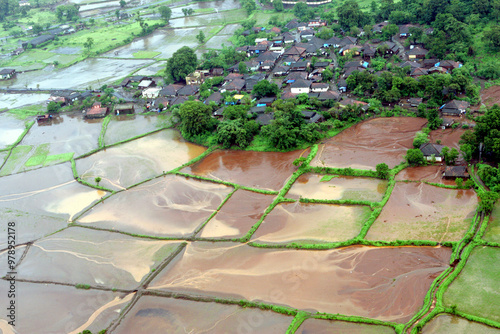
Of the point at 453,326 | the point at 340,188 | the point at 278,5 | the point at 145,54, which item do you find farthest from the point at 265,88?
the point at 278,5

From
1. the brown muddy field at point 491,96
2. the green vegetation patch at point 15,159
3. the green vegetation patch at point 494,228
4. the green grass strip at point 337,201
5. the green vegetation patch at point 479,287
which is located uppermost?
the green vegetation patch at point 15,159

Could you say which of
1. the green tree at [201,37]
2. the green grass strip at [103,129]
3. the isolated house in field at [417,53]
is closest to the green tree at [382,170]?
the isolated house in field at [417,53]

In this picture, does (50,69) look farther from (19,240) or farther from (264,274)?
(264,274)

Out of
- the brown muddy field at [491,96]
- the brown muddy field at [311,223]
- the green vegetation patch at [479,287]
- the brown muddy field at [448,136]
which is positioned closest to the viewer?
the green vegetation patch at [479,287]

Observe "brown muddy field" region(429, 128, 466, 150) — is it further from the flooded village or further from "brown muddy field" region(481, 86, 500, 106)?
"brown muddy field" region(481, 86, 500, 106)

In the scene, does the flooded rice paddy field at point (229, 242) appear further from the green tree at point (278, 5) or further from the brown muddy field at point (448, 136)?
the green tree at point (278, 5)

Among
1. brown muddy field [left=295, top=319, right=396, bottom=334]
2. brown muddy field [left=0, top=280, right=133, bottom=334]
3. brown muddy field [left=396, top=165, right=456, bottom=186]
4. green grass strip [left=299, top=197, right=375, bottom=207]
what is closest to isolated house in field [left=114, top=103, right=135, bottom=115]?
brown muddy field [left=0, top=280, right=133, bottom=334]

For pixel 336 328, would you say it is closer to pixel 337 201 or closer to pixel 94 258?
pixel 337 201
